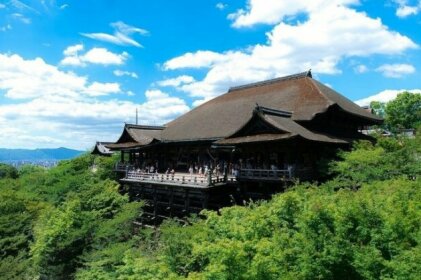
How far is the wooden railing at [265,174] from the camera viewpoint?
69.8 ft

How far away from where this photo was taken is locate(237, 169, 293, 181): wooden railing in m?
21.3

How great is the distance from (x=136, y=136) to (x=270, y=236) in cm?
2426

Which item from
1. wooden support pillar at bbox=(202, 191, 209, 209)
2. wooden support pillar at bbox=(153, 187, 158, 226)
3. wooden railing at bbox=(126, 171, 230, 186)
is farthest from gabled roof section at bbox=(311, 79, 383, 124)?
wooden support pillar at bbox=(153, 187, 158, 226)

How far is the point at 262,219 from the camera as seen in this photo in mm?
13695

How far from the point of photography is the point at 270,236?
13.4 meters

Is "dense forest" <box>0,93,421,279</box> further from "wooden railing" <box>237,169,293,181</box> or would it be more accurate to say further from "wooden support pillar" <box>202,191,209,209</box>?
"wooden support pillar" <box>202,191,209,209</box>

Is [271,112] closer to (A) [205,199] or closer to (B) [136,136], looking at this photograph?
(A) [205,199]

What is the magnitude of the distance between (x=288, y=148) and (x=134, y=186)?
15254 millimetres

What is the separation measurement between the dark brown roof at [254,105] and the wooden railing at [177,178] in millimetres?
3086

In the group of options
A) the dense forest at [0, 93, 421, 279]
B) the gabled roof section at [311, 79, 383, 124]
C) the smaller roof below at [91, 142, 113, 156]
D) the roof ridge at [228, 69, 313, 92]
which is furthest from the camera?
the smaller roof below at [91, 142, 113, 156]

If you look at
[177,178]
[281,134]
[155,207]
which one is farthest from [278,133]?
[155,207]

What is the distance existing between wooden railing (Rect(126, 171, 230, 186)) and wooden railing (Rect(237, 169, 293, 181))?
1.86m

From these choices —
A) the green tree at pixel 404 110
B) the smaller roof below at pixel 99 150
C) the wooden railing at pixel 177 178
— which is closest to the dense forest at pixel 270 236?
the wooden railing at pixel 177 178

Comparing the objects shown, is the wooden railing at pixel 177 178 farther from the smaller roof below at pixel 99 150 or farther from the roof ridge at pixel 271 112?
the smaller roof below at pixel 99 150
